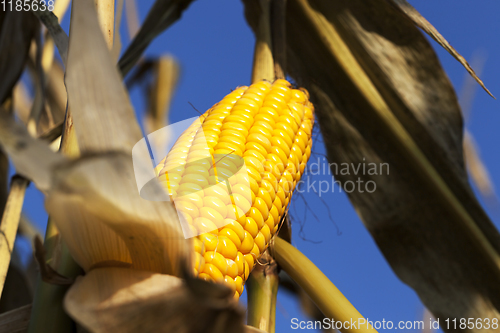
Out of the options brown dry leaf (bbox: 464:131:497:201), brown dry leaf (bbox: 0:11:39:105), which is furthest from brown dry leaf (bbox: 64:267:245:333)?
brown dry leaf (bbox: 464:131:497:201)

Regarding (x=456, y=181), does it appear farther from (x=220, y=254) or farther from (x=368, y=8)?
(x=220, y=254)

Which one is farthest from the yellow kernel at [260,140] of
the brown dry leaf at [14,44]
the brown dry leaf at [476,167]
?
the brown dry leaf at [476,167]

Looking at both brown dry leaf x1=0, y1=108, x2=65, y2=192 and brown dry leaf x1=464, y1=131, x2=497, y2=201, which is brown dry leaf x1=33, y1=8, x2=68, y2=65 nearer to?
brown dry leaf x1=0, y1=108, x2=65, y2=192

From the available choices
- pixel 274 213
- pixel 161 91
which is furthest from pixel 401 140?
pixel 161 91

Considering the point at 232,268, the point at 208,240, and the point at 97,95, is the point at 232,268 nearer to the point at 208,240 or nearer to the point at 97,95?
the point at 208,240

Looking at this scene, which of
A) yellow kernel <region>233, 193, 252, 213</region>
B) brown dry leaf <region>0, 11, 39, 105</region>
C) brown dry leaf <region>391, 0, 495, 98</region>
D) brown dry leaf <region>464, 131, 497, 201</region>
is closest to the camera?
yellow kernel <region>233, 193, 252, 213</region>

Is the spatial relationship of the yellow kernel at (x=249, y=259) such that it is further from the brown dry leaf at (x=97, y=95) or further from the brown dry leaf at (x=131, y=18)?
the brown dry leaf at (x=131, y=18)

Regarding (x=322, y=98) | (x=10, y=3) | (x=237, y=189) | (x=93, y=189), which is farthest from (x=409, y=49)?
(x=10, y=3)
